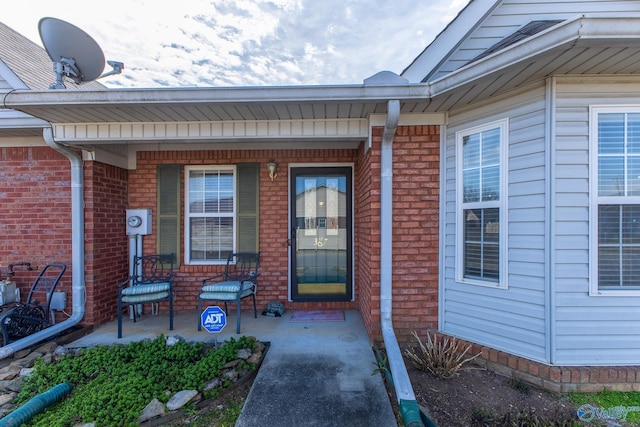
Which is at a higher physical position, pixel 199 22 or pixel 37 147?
pixel 199 22

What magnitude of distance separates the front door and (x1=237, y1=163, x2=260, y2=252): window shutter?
0.57 m

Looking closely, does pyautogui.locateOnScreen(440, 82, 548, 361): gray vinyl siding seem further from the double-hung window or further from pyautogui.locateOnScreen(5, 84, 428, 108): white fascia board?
the double-hung window

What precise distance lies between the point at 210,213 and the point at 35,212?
216cm

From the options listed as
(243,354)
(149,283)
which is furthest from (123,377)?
(149,283)

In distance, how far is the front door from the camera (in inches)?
169

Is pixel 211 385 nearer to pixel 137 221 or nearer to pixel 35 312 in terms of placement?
pixel 35 312

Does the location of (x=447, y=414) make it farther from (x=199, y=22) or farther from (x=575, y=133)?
(x=199, y=22)

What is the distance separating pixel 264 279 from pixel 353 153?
230 centimetres

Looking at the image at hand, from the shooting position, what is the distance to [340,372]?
2.59 m

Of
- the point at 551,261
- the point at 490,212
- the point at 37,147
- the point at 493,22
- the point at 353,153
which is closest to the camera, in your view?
the point at 551,261

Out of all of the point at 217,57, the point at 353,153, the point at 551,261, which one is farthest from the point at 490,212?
the point at 217,57

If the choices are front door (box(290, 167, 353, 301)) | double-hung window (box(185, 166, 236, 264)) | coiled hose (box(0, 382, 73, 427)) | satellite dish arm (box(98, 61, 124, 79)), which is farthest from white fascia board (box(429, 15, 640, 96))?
coiled hose (box(0, 382, 73, 427))

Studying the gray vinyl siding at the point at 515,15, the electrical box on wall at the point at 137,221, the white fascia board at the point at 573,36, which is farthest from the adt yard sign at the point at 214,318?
the gray vinyl siding at the point at 515,15

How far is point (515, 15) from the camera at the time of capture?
121 inches
